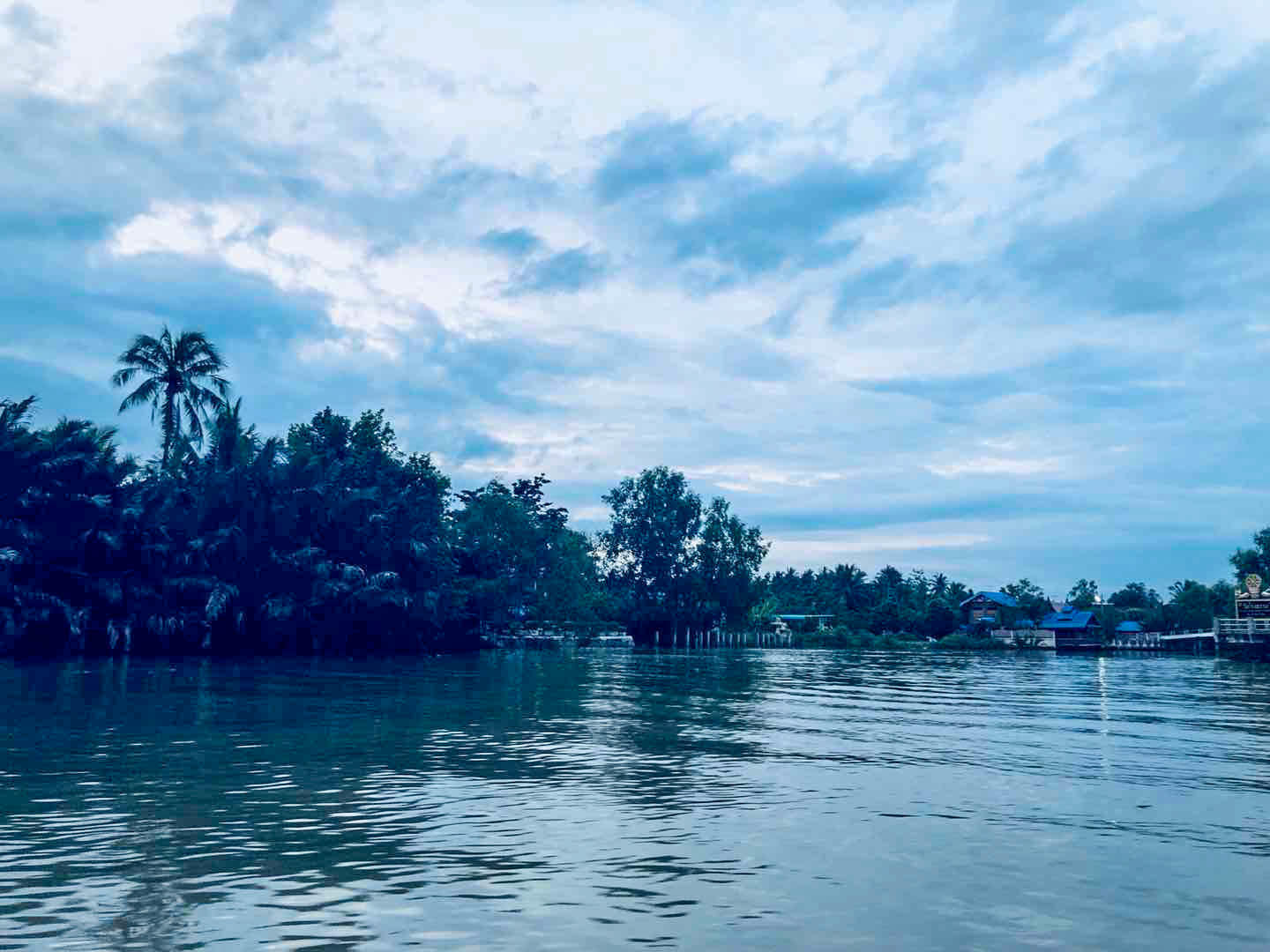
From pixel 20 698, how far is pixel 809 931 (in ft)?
85.4

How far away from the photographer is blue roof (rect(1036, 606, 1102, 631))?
124000 millimetres

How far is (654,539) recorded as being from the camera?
12988 cm

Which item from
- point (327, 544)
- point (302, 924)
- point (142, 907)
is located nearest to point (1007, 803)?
point (302, 924)

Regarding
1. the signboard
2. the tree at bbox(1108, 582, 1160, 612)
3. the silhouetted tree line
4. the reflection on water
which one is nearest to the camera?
the reflection on water

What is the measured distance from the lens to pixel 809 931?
26.3 feet

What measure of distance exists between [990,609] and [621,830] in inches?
5077

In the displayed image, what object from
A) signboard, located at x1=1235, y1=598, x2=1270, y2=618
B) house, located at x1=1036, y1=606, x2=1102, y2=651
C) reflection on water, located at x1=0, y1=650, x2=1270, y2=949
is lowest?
reflection on water, located at x1=0, y1=650, x2=1270, y2=949

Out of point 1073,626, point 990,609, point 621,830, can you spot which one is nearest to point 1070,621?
point 1073,626

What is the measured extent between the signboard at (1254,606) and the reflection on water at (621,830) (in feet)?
212

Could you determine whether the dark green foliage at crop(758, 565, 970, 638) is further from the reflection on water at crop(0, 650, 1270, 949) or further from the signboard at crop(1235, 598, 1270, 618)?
the reflection on water at crop(0, 650, 1270, 949)

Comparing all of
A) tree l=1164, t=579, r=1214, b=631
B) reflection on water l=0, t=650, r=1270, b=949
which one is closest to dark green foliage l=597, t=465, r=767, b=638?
tree l=1164, t=579, r=1214, b=631

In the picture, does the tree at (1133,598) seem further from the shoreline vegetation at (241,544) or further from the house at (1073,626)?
the shoreline vegetation at (241,544)

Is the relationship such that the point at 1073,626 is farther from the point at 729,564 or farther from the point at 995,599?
the point at 729,564

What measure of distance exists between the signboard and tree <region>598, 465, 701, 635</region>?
58.5 metres
